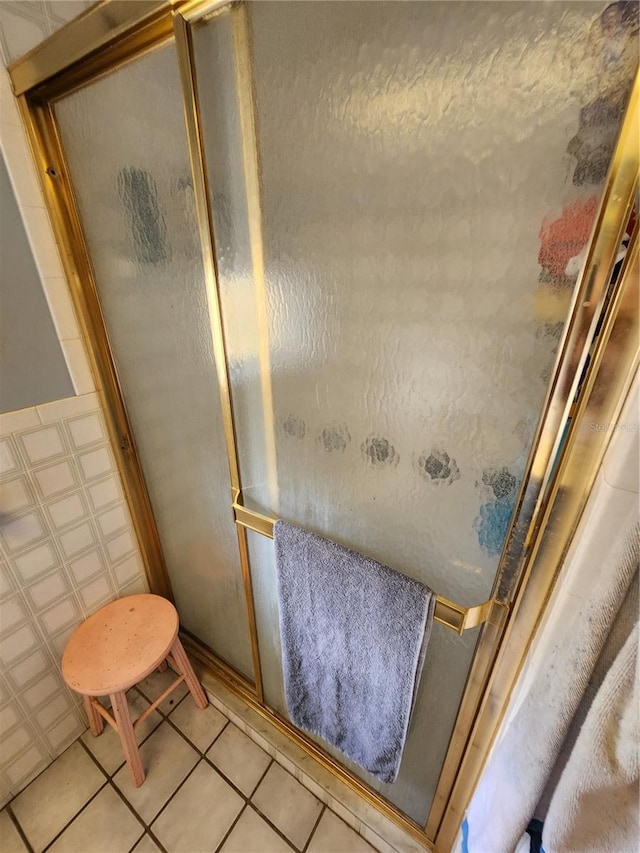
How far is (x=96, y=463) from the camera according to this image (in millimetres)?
1143

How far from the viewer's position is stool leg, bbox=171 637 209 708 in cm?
123

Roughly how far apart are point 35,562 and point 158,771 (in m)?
0.83

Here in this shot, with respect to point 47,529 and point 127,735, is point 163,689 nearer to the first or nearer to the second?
point 127,735

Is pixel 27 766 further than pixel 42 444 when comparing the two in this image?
Yes

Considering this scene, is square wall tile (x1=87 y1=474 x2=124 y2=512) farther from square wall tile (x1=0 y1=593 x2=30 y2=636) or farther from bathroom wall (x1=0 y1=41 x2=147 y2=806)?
square wall tile (x1=0 y1=593 x2=30 y2=636)

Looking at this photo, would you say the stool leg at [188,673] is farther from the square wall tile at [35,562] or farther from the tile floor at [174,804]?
the square wall tile at [35,562]

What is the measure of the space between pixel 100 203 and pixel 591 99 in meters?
0.98

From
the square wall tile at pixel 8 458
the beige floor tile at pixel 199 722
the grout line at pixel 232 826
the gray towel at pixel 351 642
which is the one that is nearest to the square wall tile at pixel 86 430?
the square wall tile at pixel 8 458

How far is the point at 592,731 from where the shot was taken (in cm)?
42

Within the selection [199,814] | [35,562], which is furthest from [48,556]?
[199,814]

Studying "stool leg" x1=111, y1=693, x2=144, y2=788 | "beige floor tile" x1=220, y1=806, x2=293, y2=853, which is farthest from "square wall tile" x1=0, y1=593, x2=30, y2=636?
"beige floor tile" x1=220, y1=806, x2=293, y2=853

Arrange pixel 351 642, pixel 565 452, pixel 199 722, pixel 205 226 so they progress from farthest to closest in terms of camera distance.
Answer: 1. pixel 199 722
2. pixel 351 642
3. pixel 205 226
4. pixel 565 452

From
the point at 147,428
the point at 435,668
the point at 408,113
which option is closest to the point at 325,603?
the point at 435,668

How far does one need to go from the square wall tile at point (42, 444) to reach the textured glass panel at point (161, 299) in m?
0.20
